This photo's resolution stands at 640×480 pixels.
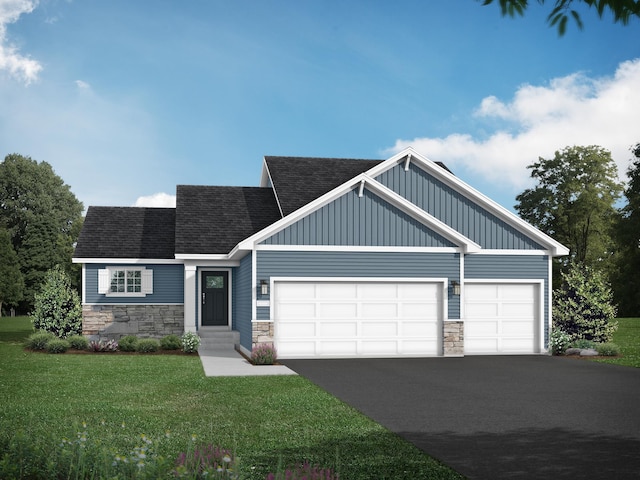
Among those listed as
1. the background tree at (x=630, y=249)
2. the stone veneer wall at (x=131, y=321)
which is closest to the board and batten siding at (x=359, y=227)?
the stone veneer wall at (x=131, y=321)

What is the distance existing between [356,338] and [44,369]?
26.1 feet

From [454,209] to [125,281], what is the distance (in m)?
11.2

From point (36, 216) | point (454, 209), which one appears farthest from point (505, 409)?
point (36, 216)

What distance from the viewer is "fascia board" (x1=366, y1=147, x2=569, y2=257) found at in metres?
20.9

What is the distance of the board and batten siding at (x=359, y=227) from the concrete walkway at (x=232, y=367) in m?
3.31

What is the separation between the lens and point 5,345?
2364cm

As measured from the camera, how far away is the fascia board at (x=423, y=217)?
1933 centimetres

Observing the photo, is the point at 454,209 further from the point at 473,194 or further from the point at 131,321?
the point at 131,321

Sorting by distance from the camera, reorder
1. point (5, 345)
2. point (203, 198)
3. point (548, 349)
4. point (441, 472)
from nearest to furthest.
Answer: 1. point (441, 472)
2. point (548, 349)
3. point (5, 345)
4. point (203, 198)

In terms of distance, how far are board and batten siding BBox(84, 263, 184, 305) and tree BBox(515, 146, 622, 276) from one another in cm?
3178

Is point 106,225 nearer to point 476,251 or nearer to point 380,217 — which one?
point 380,217

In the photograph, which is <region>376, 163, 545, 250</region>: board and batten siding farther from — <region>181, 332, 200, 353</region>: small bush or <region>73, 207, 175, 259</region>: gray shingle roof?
<region>73, 207, 175, 259</region>: gray shingle roof

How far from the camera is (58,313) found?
2361 centimetres

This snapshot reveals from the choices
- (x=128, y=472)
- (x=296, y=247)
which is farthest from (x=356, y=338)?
(x=128, y=472)
